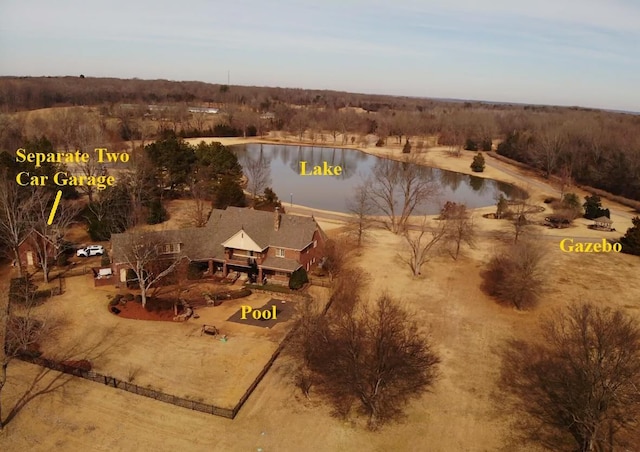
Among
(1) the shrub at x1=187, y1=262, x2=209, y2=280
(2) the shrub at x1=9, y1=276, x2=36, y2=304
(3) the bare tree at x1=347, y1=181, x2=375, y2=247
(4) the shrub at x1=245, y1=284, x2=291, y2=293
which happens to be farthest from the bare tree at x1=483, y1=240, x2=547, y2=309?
(2) the shrub at x1=9, y1=276, x2=36, y2=304

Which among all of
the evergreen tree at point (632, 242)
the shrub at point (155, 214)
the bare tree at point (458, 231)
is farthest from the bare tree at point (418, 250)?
the shrub at point (155, 214)

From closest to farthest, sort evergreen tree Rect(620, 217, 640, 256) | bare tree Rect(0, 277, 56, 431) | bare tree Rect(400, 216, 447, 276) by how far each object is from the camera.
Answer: bare tree Rect(0, 277, 56, 431) → bare tree Rect(400, 216, 447, 276) → evergreen tree Rect(620, 217, 640, 256)

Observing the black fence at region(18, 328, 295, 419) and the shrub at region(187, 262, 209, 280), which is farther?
the shrub at region(187, 262, 209, 280)

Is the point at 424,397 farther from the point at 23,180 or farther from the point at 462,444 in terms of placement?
the point at 23,180

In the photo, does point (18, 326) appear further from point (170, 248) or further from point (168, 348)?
point (170, 248)

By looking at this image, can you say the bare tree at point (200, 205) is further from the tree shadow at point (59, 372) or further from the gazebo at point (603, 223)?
the gazebo at point (603, 223)

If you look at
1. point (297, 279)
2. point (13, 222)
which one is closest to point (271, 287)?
point (297, 279)

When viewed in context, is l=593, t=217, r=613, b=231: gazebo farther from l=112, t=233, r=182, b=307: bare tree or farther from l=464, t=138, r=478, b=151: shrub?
l=464, t=138, r=478, b=151: shrub

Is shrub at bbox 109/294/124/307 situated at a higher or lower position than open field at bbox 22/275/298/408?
higher
